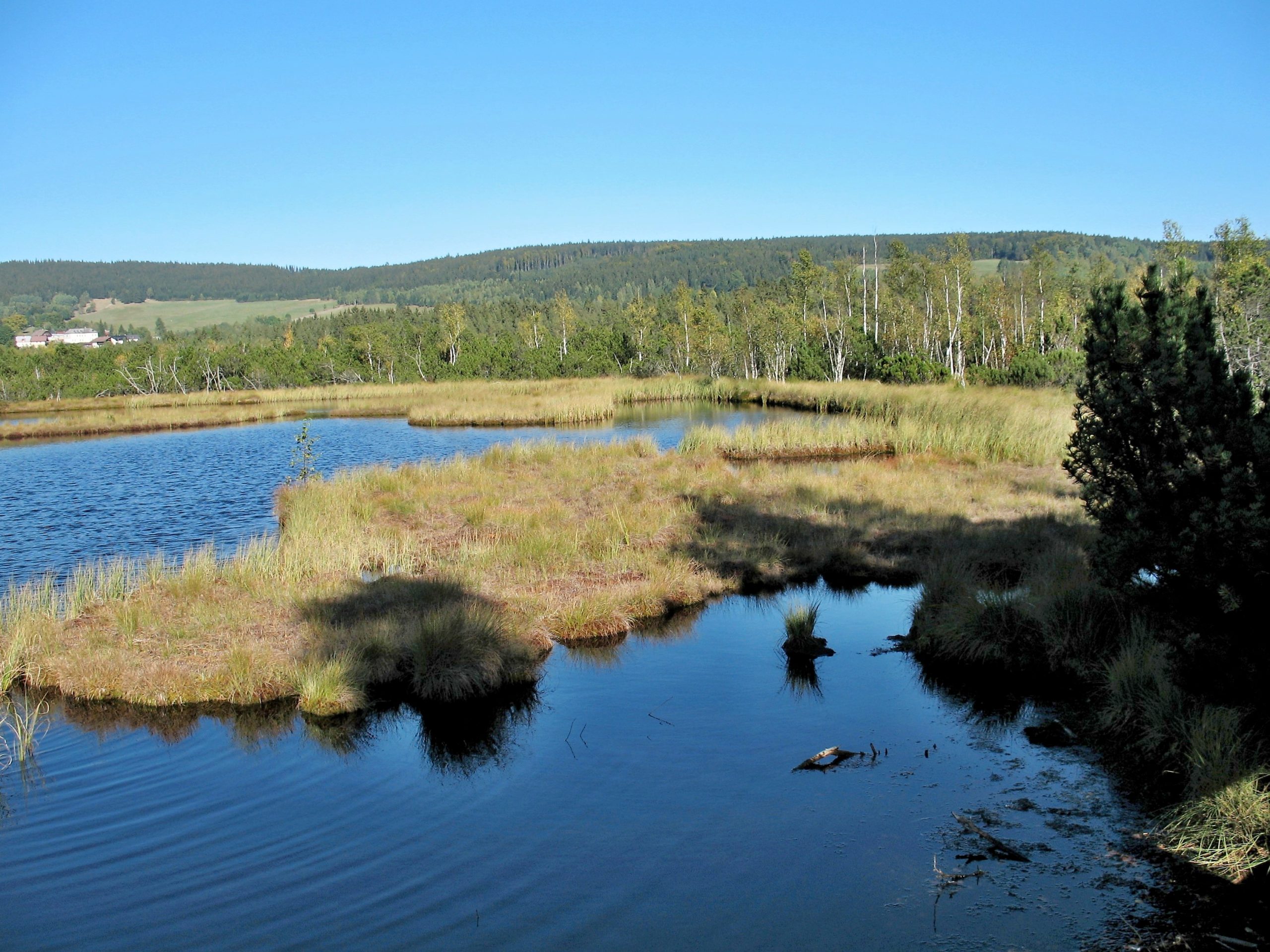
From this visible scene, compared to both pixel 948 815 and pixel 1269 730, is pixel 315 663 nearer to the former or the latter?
pixel 948 815

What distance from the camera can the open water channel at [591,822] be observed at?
546 centimetres

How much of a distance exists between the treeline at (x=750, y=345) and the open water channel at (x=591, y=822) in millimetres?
28203

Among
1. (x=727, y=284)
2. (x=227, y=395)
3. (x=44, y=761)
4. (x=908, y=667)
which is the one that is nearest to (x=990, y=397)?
(x=908, y=667)

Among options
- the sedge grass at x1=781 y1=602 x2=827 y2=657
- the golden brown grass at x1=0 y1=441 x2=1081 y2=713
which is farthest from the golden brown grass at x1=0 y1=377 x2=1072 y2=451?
the sedge grass at x1=781 y1=602 x2=827 y2=657

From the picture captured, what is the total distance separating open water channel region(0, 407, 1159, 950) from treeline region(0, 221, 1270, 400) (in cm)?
2820

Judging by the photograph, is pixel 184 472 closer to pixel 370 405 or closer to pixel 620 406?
pixel 620 406

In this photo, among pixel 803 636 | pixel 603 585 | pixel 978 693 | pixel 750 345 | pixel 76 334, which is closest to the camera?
pixel 978 693

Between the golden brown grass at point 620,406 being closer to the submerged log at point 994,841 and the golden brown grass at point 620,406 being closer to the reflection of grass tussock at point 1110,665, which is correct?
the reflection of grass tussock at point 1110,665

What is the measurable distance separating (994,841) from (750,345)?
63.0 meters

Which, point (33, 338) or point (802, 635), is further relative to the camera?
point (33, 338)

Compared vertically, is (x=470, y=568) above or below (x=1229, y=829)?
above

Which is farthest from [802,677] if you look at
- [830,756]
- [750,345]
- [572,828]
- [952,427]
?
[750,345]

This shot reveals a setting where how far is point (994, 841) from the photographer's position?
617 centimetres

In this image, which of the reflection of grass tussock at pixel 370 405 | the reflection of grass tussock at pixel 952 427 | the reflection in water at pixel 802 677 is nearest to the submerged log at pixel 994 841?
the reflection in water at pixel 802 677
